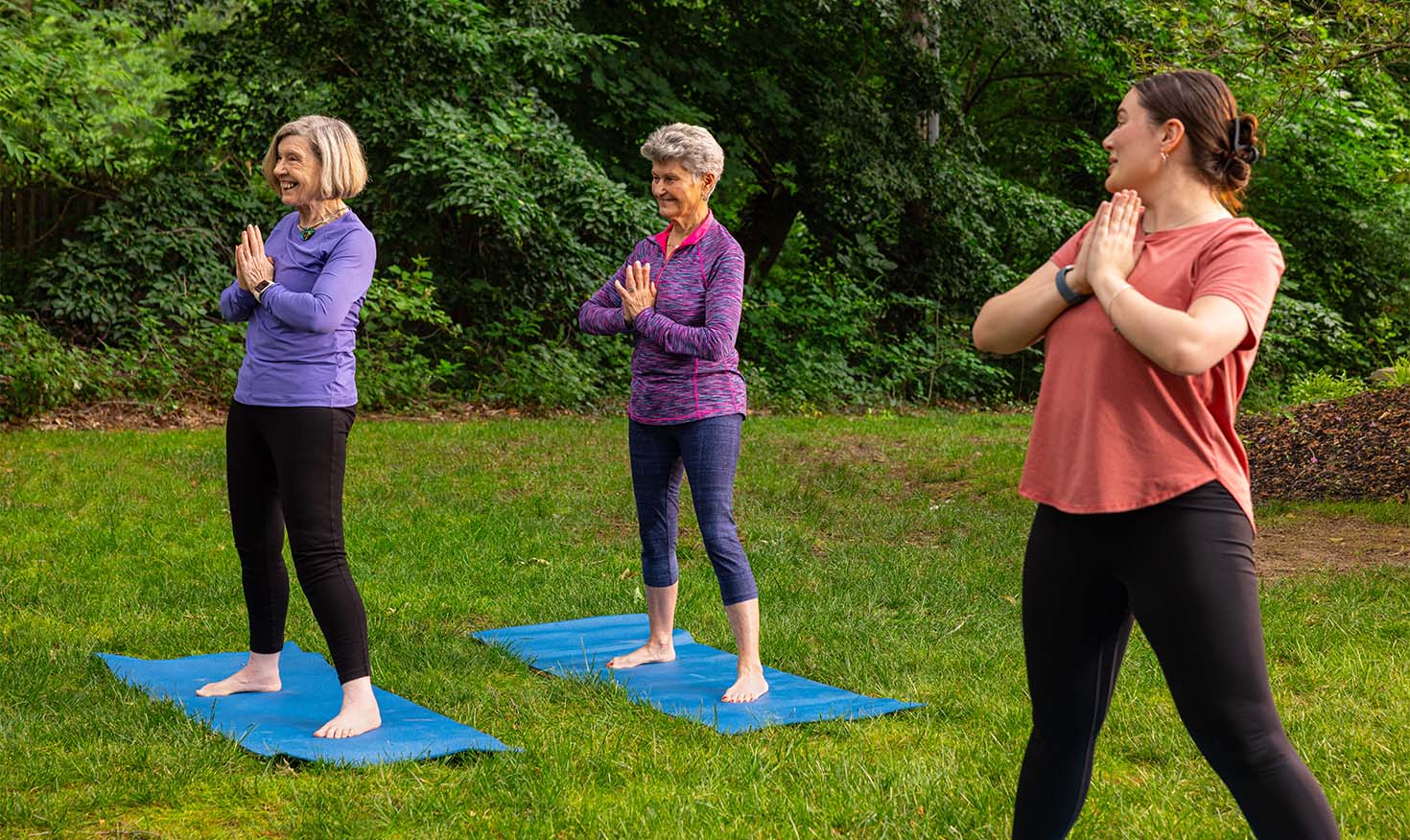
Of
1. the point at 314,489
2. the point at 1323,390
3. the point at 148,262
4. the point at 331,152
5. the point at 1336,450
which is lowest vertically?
the point at 1336,450

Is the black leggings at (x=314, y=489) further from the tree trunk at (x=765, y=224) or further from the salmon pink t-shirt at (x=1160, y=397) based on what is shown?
the tree trunk at (x=765, y=224)

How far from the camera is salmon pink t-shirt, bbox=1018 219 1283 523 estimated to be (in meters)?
2.56

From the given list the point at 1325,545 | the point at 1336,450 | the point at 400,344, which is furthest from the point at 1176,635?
the point at 400,344

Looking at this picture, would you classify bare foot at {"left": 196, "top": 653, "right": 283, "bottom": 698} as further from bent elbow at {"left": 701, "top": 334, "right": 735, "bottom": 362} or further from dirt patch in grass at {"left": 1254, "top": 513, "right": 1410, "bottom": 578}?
dirt patch in grass at {"left": 1254, "top": 513, "right": 1410, "bottom": 578}

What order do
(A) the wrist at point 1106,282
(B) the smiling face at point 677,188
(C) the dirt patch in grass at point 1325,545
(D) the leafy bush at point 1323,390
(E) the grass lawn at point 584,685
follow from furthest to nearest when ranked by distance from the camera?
(D) the leafy bush at point 1323,390 < (C) the dirt patch in grass at point 1325,545 < (B) the smiling face at point 677,188 < (E) the grass lawn at point 584,685 < (A) the wrist at point 1106,282

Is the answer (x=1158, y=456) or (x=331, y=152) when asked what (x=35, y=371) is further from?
(x=1158, y=456)

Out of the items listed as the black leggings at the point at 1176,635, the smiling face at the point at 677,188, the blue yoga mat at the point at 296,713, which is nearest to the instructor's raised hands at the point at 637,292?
the smiling face at the point at 677,188

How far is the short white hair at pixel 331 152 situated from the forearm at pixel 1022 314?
2.38 meters

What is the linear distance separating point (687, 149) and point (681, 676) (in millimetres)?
1977

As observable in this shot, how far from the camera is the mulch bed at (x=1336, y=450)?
9.09 meters

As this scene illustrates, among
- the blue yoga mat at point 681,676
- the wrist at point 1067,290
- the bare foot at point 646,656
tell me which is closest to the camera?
the wrist at point 1067,290

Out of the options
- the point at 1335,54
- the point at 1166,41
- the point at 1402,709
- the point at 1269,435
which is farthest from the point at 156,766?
the point at 1166,41

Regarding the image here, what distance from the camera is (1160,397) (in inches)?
102

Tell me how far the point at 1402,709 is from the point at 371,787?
3339mm
